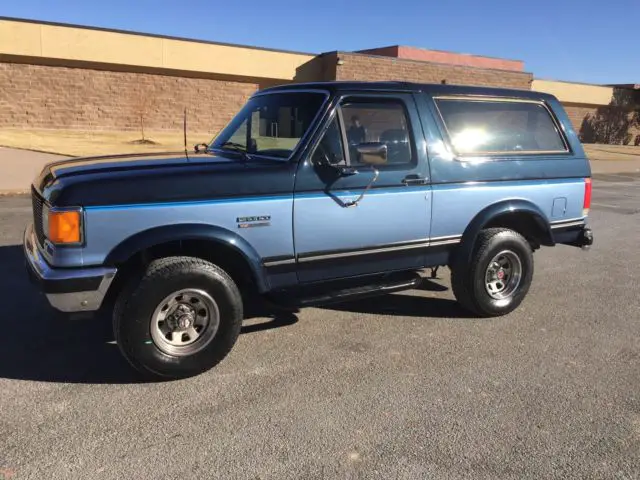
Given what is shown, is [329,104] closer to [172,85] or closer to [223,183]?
[223,183]

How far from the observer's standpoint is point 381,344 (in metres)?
4.36

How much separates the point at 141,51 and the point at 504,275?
2225 cm

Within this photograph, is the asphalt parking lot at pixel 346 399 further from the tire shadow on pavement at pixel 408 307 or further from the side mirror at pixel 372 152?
the side mirror at pixel 372 152

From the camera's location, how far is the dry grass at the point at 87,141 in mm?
18797

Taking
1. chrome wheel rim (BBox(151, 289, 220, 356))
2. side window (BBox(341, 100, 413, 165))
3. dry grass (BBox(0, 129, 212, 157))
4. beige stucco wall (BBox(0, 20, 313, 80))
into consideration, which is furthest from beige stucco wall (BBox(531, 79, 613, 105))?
chrome wheel rim (BBox(151, 289, 220, 356))

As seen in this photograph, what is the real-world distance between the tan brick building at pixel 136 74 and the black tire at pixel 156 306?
72.3 ft

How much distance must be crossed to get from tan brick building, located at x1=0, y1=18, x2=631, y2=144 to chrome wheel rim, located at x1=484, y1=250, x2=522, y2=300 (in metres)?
22.0

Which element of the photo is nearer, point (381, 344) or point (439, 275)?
point (381, 344)

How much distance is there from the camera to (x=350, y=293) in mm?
4211

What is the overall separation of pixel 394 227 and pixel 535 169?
162 centimetres

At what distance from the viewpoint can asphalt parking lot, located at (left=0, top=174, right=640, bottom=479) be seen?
2820 millimetres

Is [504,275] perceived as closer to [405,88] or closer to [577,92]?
[405,88]

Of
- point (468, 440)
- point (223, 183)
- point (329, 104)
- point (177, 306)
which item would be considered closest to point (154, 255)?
point (177, 306)

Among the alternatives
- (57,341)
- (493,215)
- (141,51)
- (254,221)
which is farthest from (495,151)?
(141,51)
